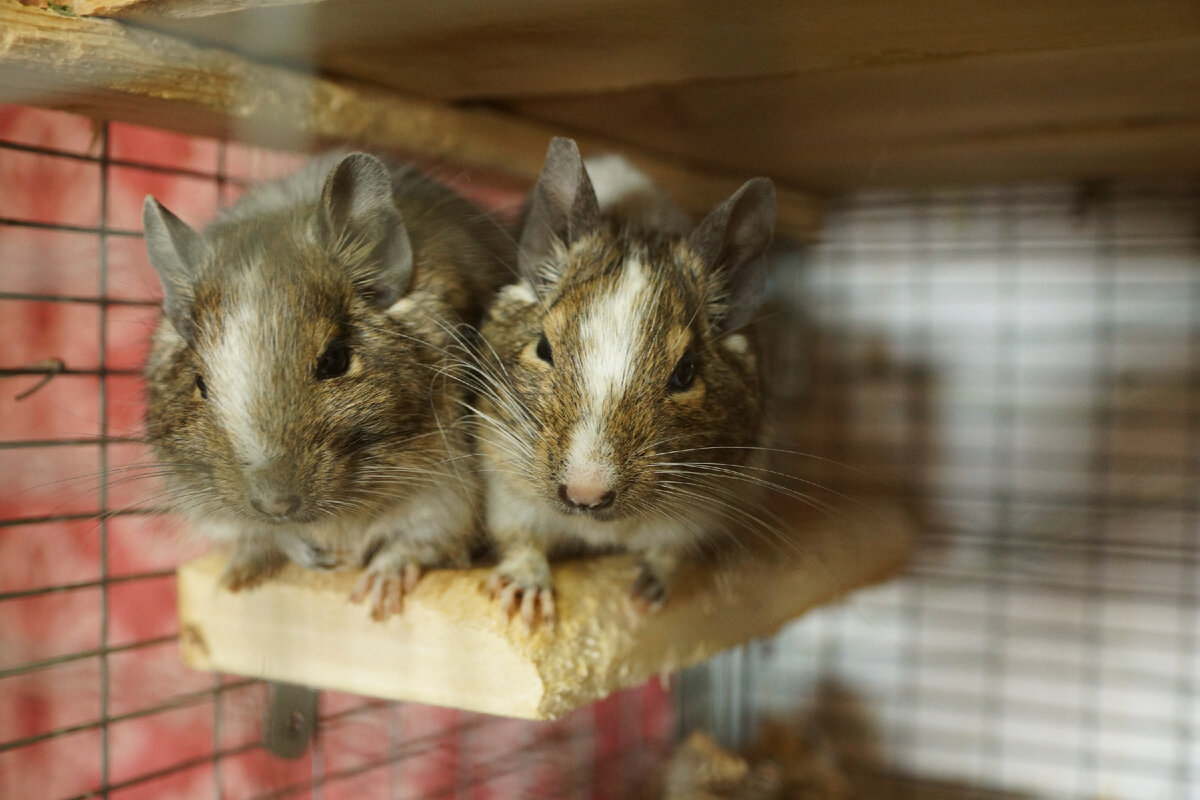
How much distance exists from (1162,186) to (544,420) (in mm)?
1423

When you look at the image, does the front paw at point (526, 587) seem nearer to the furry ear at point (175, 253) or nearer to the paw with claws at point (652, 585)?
the paw with claws at point (652, 585)

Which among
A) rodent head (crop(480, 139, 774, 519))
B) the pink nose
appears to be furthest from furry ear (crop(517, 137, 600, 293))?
the pink nose

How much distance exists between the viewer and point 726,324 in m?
1.02

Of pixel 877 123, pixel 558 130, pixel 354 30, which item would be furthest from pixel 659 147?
pixel 354 30

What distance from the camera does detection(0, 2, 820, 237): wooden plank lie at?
912 mm

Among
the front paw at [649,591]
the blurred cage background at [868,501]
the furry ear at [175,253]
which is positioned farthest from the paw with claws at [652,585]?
the furry ear at [175,253]

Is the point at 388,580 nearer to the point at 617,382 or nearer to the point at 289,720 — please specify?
the point at 289,720

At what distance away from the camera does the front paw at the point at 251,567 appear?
1.12 metres

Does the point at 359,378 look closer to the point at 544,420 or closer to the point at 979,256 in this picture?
the point at 544,420

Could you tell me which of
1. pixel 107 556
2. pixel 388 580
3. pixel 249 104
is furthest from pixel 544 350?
pixel 107 556

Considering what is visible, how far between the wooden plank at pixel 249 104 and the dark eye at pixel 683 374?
25 cm

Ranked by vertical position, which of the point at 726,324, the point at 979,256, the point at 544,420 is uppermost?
the point at 979,256

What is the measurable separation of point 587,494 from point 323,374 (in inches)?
11.0

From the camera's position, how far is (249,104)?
1068 millimetres
